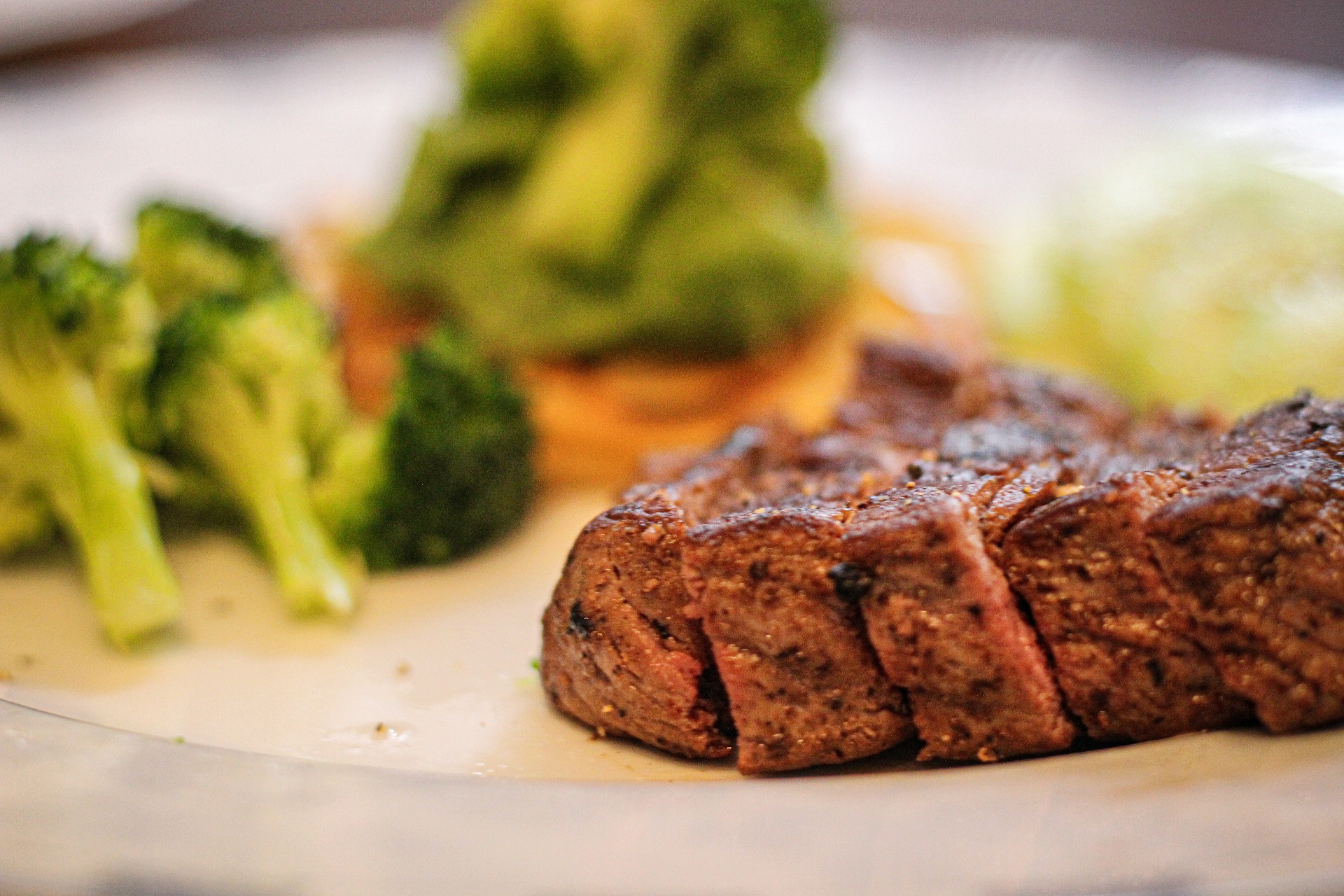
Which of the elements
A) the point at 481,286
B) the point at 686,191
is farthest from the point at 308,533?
the point at 686,191

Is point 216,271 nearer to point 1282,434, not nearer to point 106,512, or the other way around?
point 106,512

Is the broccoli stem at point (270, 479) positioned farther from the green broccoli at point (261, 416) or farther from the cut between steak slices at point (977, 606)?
the cut between steak slices at point (977, 606)

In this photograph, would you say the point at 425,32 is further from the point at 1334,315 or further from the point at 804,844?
the point at 804,844

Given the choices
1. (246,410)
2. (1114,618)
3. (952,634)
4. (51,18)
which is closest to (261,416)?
(246,410)

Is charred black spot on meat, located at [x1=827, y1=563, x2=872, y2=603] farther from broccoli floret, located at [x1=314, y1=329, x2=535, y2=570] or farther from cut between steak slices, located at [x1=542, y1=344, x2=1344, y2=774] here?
broccoli floret, located at [x1=314, y1=329, x2=535, y2=570]

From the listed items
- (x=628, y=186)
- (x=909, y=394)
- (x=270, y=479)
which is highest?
(x=628, y=186)

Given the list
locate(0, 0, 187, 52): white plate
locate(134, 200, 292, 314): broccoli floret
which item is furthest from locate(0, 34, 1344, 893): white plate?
locate(0, 0, 187, 52): white plate

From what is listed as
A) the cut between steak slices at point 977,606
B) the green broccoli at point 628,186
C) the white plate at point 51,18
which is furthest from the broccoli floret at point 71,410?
the white plate at point 51,18
